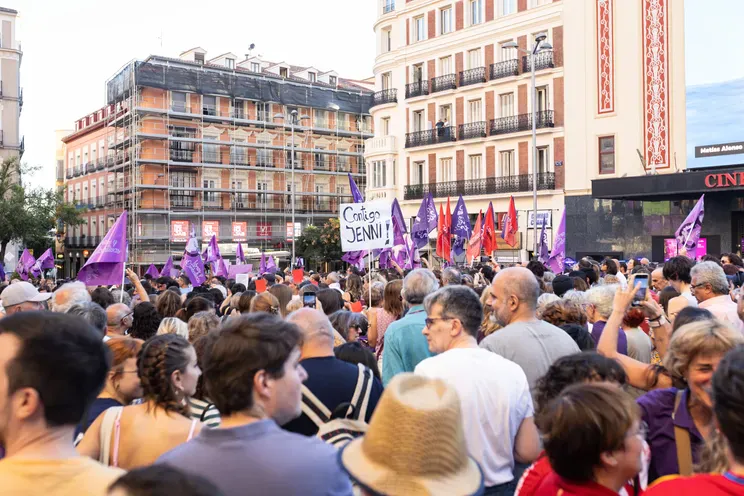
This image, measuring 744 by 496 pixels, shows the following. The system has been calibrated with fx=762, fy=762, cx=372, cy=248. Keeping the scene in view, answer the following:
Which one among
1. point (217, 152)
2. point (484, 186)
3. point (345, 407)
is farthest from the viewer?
point (217, 152)

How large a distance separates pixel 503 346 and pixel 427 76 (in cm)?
3885

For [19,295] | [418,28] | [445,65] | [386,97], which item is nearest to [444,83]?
[445,65]

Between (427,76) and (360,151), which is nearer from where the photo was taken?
(427,76)

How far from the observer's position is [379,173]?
45.0 m

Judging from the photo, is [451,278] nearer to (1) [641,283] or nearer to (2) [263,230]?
(1) [641,283]

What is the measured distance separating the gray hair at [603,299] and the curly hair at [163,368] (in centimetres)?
354

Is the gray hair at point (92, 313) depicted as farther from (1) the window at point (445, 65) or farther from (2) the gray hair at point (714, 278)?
(1) the window at point (445, 65)

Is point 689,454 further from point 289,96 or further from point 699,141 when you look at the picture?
point 289,96

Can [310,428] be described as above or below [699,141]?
below

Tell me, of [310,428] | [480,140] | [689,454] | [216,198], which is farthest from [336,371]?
[216,198]

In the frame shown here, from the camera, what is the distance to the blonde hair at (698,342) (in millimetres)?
3359

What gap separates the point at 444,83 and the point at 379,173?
6.95 m

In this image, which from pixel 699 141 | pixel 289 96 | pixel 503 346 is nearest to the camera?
pixel 503 346

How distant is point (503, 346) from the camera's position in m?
4.74
